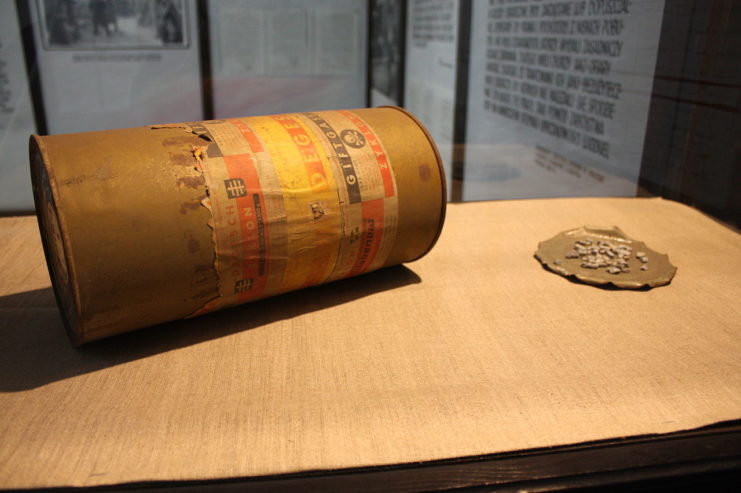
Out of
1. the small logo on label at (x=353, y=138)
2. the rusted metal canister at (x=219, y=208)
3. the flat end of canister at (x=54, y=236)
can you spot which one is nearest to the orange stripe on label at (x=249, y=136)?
the rusted metal canister at (x=219, y=208)

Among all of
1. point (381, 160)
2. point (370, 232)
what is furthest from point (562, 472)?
point (381, 160)

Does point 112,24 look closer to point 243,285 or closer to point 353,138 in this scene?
point 353,138

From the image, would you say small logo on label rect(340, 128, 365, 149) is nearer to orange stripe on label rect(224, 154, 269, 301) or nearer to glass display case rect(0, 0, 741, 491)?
glass display case rect(0, 0, 741, 491)

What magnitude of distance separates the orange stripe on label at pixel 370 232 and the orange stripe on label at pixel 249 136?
27 cm

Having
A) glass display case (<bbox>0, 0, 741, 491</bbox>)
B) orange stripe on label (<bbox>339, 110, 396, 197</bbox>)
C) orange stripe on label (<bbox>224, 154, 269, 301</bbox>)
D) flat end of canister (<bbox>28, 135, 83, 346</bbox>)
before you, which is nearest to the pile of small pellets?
glass display case (<bbox>0, 0, 741, 491</bbox>)

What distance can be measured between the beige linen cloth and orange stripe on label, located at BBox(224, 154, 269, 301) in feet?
0.59

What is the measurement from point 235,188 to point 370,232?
0.35 m

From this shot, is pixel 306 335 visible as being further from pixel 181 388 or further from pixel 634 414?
pixel 634 414

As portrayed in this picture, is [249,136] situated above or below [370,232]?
above

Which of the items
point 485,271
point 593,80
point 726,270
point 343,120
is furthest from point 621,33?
point 343,120

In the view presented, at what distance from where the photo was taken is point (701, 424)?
1.09 m

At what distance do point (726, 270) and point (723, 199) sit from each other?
1.70ft

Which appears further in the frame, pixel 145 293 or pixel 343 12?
pixel 343 12

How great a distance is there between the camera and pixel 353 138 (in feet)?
4.75
